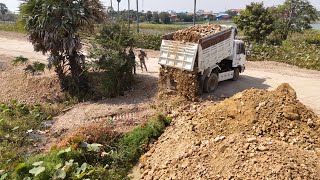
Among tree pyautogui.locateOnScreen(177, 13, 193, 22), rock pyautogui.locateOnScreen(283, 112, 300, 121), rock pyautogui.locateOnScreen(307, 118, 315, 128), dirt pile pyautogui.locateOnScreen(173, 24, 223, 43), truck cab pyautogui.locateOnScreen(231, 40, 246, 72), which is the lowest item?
rock pyautogui.locateOnScreen(307, 118, 315, 128)

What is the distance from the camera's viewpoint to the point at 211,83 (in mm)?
15266

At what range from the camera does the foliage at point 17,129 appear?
10102 millimetres

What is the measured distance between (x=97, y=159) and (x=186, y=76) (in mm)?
5240

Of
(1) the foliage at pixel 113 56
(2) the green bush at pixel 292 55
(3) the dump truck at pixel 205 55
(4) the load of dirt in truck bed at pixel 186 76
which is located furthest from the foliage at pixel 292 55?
(1) the foliage at pixel 113 56

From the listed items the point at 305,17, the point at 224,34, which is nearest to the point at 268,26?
the point at 305,17

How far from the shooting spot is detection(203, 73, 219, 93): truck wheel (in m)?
14.9

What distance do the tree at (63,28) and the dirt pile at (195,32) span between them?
13.2 feet

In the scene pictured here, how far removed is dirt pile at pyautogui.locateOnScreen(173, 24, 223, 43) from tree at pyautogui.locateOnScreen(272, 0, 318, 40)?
24.7 metres

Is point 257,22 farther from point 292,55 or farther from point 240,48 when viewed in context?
point 240,48

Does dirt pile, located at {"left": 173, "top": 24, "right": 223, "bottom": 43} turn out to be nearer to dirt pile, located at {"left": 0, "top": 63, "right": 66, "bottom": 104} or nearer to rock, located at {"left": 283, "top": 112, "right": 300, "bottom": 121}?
rock, located at {"left": 283, "top": 112, "right": 300, "bottom": 121}

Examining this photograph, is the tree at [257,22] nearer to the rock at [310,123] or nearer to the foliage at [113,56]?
the foliage at [113,56]

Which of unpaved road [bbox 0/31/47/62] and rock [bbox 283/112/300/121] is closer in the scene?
rock [bbox 283/112/300/121]

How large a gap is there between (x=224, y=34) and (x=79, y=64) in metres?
6.56

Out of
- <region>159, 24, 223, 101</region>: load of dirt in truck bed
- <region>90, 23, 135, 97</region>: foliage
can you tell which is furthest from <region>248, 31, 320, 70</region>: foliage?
<region>90, 23, 135, 97</region>: foliage
